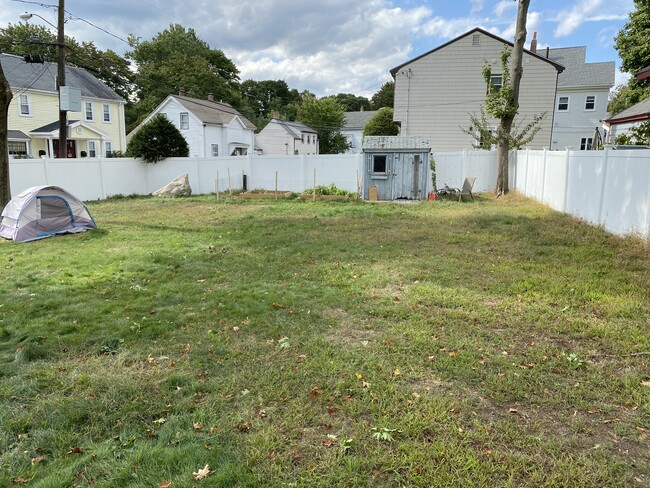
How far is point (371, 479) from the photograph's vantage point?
2.26 meters

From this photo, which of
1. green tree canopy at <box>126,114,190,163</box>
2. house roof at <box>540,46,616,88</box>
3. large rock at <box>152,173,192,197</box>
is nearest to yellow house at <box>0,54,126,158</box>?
green tree canopy at <box>126,114,190,163</box>

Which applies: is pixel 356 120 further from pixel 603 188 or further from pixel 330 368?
pixel 330 368

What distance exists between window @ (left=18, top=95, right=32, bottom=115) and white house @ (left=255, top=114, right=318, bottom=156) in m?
18.7

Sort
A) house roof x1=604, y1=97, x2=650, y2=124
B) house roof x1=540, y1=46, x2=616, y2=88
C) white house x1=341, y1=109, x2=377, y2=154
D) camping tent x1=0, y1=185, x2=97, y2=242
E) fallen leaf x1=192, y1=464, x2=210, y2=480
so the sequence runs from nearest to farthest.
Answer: fallen leaf x1=192, y1=464, x2=210, y2=480 < camping tent x1=0, y1=185, x2=97, y2=242 < house roof x1=604, y1=97, x2=650, y2=124 < house roof x1=540, y1=46, x2=616, y2=88 < white house x1=341, y1=109, x2=377, y2=154

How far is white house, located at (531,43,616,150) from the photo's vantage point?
92.1 ft

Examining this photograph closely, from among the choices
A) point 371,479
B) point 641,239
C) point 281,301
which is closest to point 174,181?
point 281,301

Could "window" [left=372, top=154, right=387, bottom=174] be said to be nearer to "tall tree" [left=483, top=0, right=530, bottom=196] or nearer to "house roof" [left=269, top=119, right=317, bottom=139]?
"tall tree" [left=483, top=0, right=530, bottom=196]

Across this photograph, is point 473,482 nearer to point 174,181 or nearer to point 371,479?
point 371,479

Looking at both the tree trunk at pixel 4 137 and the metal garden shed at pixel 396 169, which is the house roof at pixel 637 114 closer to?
the metal garden shed at pixel 396 169

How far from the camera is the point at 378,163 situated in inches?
619

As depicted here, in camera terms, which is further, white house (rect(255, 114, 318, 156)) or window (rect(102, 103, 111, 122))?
white house (rect(255, 114, 318, 156))

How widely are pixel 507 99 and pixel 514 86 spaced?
0.56 m

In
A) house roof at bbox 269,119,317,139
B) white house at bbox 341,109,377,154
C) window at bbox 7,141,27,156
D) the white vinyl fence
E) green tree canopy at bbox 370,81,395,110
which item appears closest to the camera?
the white vinyl fence

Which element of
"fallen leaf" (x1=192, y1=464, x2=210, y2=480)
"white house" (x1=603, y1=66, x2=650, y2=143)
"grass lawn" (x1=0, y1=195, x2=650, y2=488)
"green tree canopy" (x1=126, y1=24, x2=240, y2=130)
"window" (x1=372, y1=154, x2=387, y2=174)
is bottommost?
"fallen leaf" (x1=192, y1=464, x2=210, y2=480)
